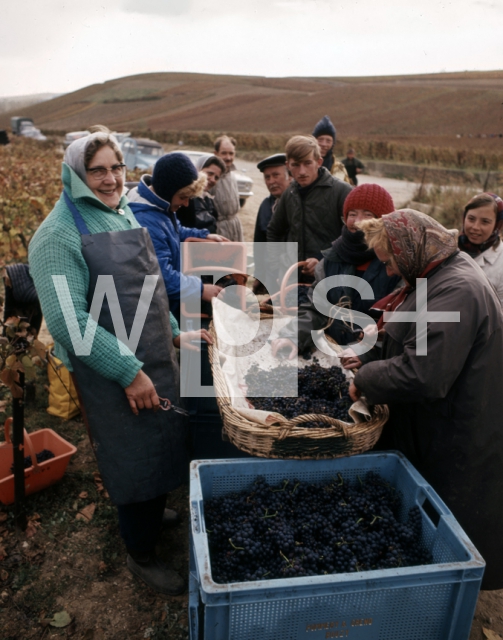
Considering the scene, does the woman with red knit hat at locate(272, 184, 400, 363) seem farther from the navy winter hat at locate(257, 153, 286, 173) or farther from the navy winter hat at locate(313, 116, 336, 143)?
the navy winter hat at locate(313, 116, 336, 143)

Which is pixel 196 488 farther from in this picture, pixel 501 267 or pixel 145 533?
pixel 501 267

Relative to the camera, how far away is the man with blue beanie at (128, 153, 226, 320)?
2996 millimetres

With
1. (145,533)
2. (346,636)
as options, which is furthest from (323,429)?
(145,533)

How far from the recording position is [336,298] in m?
3.06

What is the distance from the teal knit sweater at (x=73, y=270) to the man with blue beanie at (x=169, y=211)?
→ 2.37 ft

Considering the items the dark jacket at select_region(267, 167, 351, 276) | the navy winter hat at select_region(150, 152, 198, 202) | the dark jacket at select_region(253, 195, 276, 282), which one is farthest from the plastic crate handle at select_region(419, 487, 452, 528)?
the dark jacket at select_region(253, 195, 276, 282)

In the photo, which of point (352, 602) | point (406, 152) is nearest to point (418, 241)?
point (352, 602)

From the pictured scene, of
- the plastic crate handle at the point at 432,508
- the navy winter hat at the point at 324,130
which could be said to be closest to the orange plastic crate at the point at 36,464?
the plastic crate handle at the point at 432,508

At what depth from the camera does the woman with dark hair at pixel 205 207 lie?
15.5ft

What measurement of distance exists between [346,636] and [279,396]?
113 cm

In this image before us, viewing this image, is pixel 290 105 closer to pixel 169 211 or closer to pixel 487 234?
pixel 487 234

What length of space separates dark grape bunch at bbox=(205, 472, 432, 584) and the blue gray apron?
543 mm

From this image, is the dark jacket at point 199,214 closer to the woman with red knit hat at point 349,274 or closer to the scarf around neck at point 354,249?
the woman with red knit hat at point 349,274

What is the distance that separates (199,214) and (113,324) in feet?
9.48
